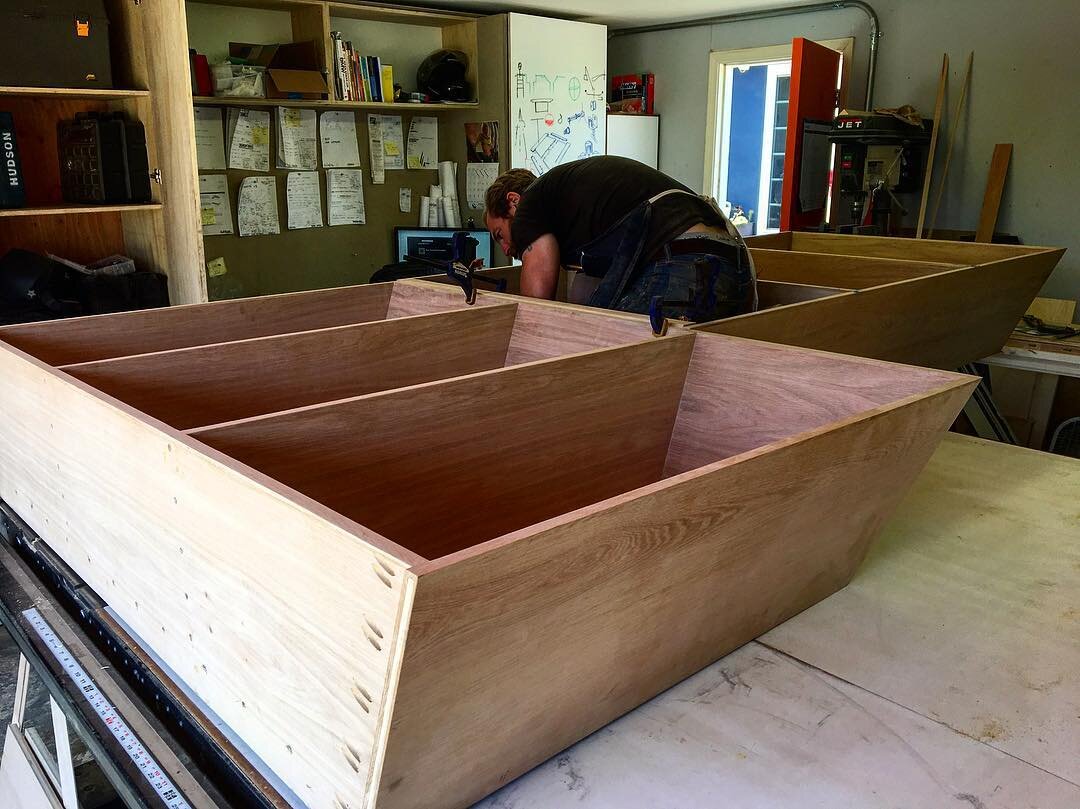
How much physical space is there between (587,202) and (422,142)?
10.8 feet

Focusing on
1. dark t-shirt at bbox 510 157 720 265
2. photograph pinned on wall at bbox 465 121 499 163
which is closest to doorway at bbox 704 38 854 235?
photograph pinned on wall at bbox 465 121 499 163

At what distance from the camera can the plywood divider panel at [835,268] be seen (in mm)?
2906

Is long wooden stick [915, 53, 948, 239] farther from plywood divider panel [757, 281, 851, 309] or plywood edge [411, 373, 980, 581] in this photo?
plywood edge [411, 373, 980, 581]

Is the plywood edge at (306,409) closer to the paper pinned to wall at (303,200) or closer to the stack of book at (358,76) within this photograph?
the stack of book at (358,76)

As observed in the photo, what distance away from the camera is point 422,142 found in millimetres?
5277

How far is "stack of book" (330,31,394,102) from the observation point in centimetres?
444

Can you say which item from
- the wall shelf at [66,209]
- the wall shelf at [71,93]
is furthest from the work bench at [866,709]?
the wall shelf at [71,93]

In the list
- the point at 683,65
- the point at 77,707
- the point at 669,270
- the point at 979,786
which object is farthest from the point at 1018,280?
the point at 683,65

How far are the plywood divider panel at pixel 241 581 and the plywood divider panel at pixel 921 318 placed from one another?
42.7 inches

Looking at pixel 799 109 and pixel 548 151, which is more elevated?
pixel 799 109

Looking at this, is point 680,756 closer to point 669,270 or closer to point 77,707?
point 77,707

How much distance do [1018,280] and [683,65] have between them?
11.7ft

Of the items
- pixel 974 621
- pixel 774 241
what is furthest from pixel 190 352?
pixel 774 241

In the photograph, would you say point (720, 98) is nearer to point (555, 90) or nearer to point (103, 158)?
point (555, 90)
